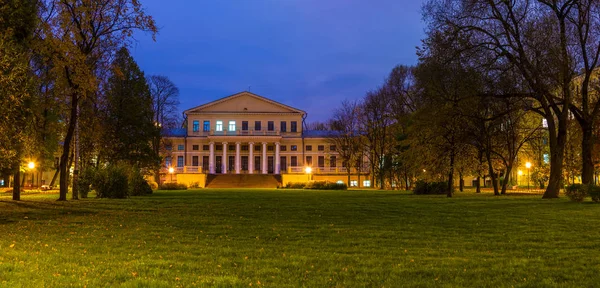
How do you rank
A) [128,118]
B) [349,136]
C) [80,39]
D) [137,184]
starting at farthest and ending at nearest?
[349,136], [128,118], [137,184], [80,39]

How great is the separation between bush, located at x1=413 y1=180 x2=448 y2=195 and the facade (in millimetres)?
31082

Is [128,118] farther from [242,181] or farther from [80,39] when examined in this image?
[242,181]

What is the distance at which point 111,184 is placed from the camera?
25281 mm

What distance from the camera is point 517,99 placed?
26.6 meters

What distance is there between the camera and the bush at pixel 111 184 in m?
25.3

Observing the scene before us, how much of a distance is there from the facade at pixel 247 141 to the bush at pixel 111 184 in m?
37.6

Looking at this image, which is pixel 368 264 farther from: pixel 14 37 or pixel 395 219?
pixel 14 37

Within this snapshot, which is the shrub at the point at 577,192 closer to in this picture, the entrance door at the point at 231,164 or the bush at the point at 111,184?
the bush at the point at 111,184

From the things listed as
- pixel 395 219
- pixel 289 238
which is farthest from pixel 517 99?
pixel 289 238

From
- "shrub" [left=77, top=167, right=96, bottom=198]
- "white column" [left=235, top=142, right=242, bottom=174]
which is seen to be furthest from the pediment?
"shrub" [left=77, top=167, right=96, bottom=198]

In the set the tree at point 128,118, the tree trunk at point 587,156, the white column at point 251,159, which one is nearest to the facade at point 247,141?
the white column at point 251,159

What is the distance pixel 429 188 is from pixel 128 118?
21616 millimetres

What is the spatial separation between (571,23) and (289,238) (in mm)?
20776

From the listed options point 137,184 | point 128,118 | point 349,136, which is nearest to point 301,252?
point 137,184
